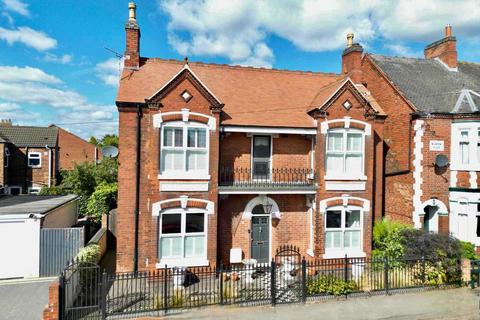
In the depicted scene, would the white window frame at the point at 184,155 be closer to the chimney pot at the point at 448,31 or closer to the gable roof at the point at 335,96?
the gable roof at the point at 335,96

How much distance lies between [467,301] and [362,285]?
10.3ft

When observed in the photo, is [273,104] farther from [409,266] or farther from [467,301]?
[467,301]

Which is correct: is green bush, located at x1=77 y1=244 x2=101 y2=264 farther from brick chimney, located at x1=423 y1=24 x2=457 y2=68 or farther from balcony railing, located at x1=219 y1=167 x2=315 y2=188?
brick chimney, located at x1=423 y1=24 x2=457 y2=68

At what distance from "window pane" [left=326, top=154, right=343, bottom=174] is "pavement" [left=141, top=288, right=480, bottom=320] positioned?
16.7 ft

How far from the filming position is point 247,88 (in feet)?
49.8

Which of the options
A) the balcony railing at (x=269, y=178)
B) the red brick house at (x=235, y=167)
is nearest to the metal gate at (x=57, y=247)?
the red brick house at (x=235, y=167)

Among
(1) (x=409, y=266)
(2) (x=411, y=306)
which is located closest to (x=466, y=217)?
(1) (x=409, y=266)

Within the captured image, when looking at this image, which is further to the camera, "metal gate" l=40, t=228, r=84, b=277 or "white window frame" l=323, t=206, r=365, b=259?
"white window frame" l=323, t=206, r=365, b=259

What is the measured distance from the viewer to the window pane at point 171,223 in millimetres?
12383

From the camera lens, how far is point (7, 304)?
383 inches

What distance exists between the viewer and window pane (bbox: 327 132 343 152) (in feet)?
45.4

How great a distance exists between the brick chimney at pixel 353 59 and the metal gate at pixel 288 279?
879 cm

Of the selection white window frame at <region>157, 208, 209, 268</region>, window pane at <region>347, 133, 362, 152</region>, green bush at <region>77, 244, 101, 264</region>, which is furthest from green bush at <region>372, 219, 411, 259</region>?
green bush at <region>77, 244, 101, 264</region>

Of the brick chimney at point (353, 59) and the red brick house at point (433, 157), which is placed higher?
the brick chimney at point (353, 59)
